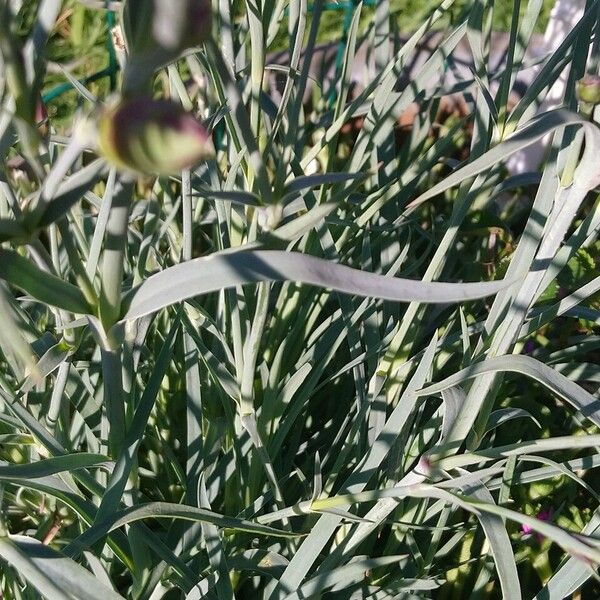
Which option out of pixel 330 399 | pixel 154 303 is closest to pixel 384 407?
pixel 330 399

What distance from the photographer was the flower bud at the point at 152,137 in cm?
29

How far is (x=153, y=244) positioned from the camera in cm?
84

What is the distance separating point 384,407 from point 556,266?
195 mm

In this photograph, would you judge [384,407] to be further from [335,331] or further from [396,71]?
[396,71]

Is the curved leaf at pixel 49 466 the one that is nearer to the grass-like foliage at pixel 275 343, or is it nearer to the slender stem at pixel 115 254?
the grass-like foliage at pixel 275 343

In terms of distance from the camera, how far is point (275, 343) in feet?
2.69

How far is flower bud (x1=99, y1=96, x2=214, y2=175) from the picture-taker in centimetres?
29

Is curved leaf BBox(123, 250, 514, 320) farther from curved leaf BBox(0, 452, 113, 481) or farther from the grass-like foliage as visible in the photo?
curved leaf BBox(0, 452, 113, 481)

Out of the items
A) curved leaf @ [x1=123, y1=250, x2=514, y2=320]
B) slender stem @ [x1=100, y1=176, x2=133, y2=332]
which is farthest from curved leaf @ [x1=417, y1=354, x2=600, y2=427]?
slender stem @ [x1=100, y1=176, x2=133, y2=332]

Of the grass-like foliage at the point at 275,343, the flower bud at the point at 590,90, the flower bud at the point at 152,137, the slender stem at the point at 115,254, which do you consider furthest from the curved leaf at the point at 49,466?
the flower bud at the point at 590,90

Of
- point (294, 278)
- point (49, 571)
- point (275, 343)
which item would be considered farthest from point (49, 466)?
point (275, 343)

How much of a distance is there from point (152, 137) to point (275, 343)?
54 cm

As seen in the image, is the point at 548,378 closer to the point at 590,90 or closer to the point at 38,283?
the point at 590,90

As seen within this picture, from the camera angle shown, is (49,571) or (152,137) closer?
(152,137)
